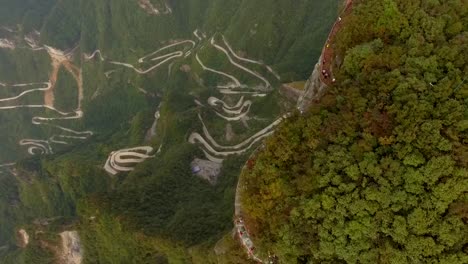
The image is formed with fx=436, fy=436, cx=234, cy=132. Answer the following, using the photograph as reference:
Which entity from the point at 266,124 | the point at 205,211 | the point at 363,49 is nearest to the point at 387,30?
the point at 363,49

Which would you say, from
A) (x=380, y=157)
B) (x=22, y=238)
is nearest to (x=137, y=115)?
(x=22, y=238)

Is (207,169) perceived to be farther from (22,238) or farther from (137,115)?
(22,238)

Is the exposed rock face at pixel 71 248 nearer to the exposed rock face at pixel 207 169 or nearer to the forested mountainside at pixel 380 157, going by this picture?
the exposed rock face at pixel 207 169

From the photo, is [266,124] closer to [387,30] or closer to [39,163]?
[387,30]

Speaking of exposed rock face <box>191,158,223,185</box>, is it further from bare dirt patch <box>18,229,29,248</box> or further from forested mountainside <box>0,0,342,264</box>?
bare dirt patch <box>18,229,29,248</box>

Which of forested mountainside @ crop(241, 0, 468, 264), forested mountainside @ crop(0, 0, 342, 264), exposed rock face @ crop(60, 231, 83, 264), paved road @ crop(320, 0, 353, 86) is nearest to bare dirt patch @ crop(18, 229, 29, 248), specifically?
forested mountainside @ crop(0, 0, 342, 264)

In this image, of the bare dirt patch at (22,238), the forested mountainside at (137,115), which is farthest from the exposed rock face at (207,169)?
the bare dirt patch at (22,238)
